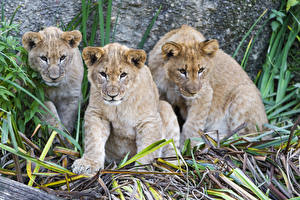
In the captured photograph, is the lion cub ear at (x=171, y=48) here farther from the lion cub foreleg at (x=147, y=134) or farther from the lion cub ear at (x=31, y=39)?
the lion cub ear at (x=31, y=39)

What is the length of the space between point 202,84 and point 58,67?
5.49ft

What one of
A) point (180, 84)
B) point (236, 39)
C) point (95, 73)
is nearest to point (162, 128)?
point (180, 84)

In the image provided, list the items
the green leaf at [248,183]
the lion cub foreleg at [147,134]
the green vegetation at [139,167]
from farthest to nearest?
the lion cub foreleg at [147,134] < the green vegetation at [139,167] < the green leaf at [248,183]

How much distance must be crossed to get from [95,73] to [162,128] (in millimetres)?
992

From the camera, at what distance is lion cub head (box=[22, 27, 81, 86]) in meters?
4.45

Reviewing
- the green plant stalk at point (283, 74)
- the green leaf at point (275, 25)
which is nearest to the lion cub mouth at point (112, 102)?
the green plant stalk at point (283, 74)

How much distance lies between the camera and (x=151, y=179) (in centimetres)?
386

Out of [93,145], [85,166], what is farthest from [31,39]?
[85,166]

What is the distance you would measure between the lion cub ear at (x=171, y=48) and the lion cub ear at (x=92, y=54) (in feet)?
3.18

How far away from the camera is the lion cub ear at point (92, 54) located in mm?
3949

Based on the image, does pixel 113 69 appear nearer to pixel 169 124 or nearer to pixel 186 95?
pixel 169 124

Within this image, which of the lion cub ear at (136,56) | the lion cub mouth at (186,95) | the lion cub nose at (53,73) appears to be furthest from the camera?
the lion cub mouth at (186,95)

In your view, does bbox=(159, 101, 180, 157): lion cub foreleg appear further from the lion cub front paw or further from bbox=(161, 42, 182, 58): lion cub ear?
the lion cub front paw

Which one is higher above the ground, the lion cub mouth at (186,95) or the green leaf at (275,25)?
the green leaf at (275,25)
